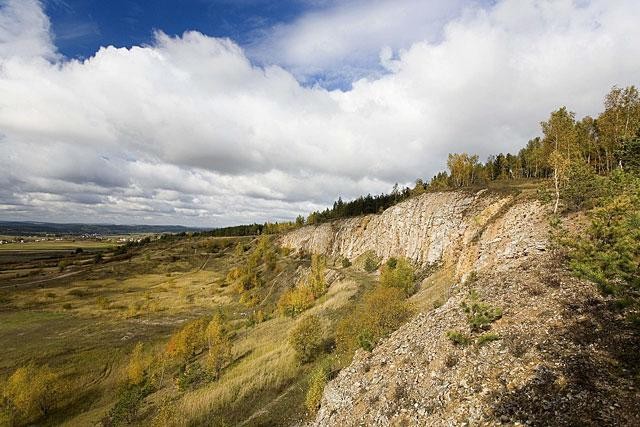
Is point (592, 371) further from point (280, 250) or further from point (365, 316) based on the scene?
Result: point (280, 250)

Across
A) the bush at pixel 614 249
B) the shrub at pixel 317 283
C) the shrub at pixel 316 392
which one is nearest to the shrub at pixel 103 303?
the shrub at pixel 317 283

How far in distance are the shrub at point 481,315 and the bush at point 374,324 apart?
466 inches

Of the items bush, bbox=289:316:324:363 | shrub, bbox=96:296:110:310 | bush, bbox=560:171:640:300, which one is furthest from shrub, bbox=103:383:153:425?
shrub, bbox=96:296:110:310

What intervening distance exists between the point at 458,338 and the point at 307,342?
31.4 meters

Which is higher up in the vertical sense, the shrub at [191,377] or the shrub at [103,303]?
the shrub at [191,377]

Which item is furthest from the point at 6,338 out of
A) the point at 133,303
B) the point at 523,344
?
the point at 523,344

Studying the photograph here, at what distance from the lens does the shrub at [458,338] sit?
2665 centimetres

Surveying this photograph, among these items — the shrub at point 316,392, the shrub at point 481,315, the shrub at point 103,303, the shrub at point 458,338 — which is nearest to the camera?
the shrub at point 458,338

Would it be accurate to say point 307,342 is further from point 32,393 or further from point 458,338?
point 32,393

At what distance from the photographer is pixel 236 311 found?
366 ft

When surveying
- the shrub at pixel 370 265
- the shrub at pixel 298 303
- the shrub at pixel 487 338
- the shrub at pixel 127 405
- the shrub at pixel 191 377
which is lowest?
the shrub at pixel 127 405

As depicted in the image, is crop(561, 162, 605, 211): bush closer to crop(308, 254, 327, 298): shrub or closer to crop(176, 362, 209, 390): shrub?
crop(176, 362, 209, 390): shrub

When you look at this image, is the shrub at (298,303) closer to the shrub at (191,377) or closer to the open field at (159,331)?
the open field at (159,331)

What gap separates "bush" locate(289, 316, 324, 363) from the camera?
53031 mm
